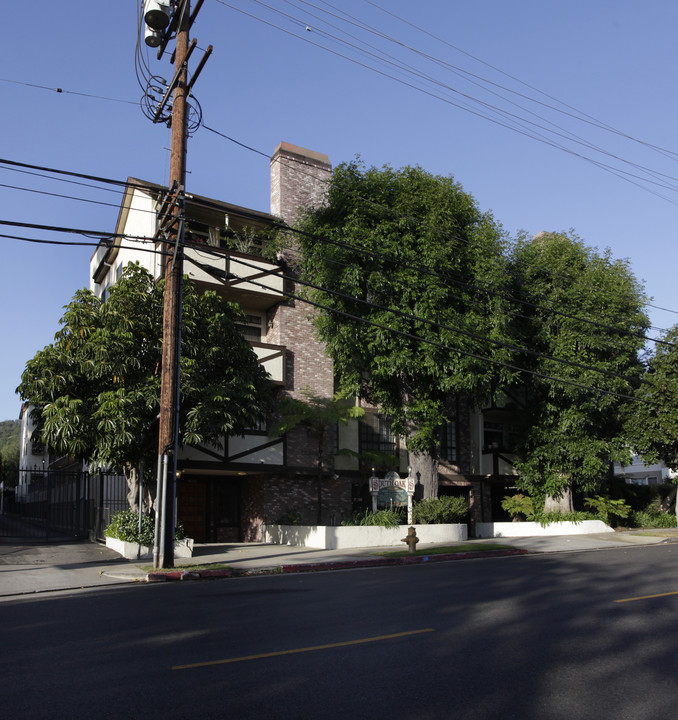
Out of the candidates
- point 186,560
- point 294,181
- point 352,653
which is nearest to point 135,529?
point 186,560

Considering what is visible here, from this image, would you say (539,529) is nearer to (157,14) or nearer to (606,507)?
(606,507)

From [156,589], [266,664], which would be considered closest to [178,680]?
[266,664]

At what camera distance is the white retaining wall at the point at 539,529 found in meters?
28.2

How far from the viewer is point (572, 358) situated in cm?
2775

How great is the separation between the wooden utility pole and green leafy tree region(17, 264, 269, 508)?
193 centimetres

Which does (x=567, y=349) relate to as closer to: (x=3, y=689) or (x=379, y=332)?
(x=379, y=332)

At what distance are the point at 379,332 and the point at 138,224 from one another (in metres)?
11.5

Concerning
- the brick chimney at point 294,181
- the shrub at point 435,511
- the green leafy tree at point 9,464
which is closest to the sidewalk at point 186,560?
the shrub at point 435,511

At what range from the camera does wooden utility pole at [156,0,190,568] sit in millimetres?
15875

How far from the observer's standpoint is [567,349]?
2783cm

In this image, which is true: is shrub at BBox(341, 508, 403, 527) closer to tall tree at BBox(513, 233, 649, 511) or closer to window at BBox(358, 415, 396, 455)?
window at BBox(358, 415, 396, 455)

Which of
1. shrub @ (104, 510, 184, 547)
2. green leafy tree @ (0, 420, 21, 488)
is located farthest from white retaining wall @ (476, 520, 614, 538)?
green leafy tree @ (0, 420, 21, 488)

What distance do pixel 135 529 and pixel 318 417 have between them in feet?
26.6

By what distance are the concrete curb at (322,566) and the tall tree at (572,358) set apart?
851 centimetres
